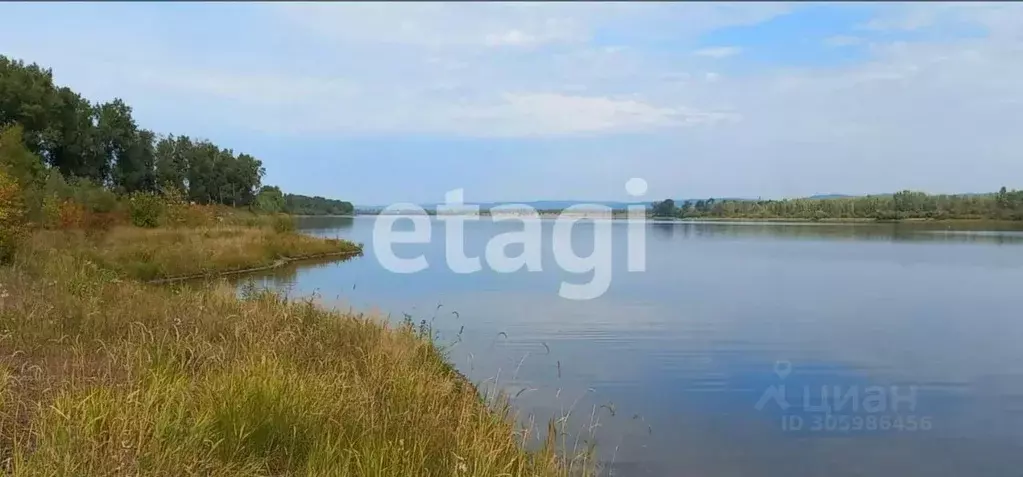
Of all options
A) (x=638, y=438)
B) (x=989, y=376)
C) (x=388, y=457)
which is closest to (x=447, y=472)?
(x=388, y=457)

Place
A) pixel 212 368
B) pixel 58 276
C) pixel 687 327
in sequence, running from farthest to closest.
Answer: pixel 687 327 → pixel 58 276 → pixel 212 368

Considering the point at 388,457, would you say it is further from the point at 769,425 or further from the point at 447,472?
the point at 769,425

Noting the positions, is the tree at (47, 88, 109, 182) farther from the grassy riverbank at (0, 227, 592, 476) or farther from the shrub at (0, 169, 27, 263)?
the grassy riverbank at (0, 227, 592, 476)

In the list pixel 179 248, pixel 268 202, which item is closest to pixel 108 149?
pixel 268 202

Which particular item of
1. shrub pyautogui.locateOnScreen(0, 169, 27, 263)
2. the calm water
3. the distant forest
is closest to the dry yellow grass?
shrub pyautogui.locateOnScreen(0, 169, 27, 263)

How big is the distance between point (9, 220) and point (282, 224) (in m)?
24.5

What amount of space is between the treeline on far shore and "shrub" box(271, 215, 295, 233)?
3069 inches

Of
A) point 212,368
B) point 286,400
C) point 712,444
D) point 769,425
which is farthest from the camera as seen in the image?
point 769,425

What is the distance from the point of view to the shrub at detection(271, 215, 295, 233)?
36434 millimetres

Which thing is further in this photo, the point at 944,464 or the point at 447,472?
the point at 944,464

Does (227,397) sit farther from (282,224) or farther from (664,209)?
(664,209)

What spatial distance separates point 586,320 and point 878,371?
6.06 metres

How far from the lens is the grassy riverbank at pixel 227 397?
11.3ft

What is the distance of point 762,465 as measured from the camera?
6801 millimetres
